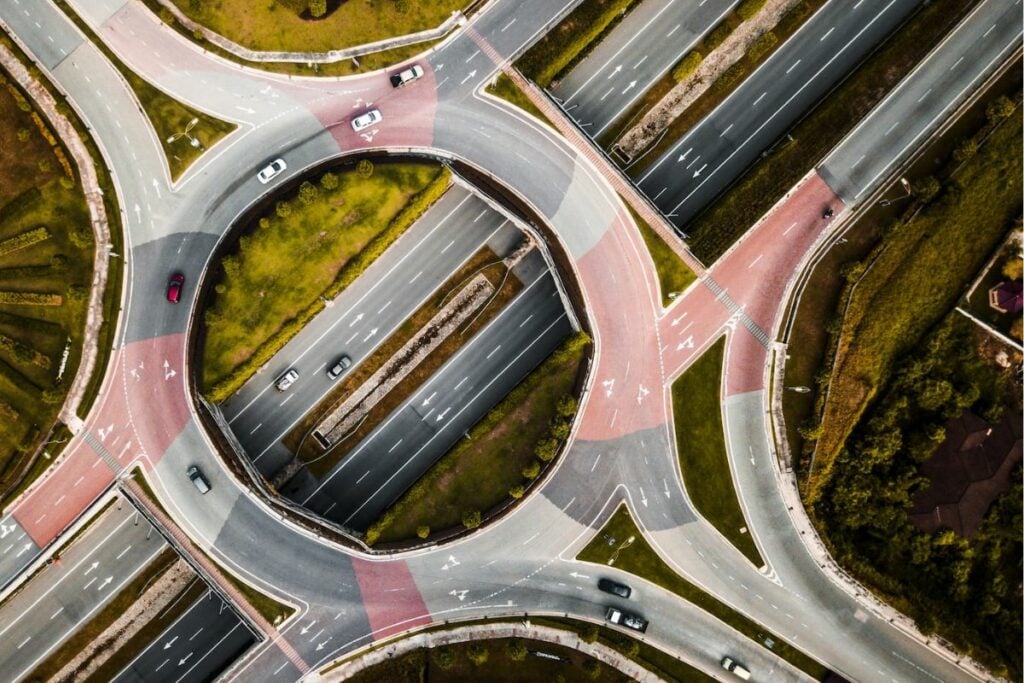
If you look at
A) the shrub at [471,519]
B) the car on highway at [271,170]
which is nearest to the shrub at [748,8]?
the car on highway at [271,170]

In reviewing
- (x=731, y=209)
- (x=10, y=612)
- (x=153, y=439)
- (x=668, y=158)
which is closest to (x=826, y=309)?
(x=731, y=209)

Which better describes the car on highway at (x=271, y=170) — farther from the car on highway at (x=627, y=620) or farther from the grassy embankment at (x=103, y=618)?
the car on highway at (x=627, y=620)

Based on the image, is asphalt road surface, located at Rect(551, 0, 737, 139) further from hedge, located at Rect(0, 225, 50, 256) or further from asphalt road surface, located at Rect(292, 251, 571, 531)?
hedge, located at Rect(0, 225, 50, 256)

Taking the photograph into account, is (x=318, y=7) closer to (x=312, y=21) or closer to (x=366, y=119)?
(x=312, y=21)

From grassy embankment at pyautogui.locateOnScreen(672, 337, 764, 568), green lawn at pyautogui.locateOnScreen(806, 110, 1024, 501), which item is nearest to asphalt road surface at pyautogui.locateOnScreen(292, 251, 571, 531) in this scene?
grassy embankment at pyautogui.locateOnScreen(672, 337, 764, 568)

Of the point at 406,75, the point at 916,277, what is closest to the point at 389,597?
the point at 406,75

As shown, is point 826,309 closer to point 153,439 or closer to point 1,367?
point 153,439
